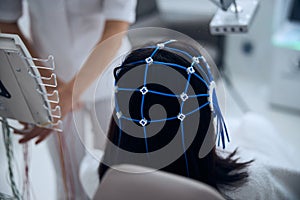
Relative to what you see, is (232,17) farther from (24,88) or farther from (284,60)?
(284,60)

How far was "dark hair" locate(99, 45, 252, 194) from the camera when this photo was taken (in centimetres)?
58

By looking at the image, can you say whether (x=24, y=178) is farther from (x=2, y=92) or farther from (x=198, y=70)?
(x=198, y=70)

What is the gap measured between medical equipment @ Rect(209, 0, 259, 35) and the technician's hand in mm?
373

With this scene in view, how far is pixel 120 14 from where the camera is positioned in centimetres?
98

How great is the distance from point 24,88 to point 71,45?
425mm

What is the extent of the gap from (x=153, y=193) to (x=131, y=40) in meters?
0.34

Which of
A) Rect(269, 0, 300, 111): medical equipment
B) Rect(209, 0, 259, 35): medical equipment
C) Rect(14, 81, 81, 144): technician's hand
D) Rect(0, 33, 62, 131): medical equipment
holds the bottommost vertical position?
Rect(269, 0, 300, 111): medical equipment

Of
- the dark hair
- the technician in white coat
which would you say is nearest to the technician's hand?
the technician in white coat

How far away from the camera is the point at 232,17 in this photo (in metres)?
0.76

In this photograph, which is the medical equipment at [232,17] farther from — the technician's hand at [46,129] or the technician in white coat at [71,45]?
the technician's hand at [46,129]

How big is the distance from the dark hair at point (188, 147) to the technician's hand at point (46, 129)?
0.44ft

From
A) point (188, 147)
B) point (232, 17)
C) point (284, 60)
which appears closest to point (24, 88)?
point (188, 147)

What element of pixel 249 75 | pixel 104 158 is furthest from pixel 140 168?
pixel 249 75

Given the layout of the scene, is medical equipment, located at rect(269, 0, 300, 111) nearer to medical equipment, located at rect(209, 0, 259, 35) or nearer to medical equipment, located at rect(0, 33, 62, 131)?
medical equipment, located at rect(209, 0, 259, 35)
